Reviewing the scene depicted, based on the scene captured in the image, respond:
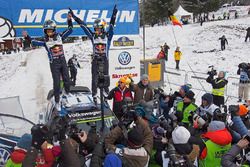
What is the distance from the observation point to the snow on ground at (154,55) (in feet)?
48.1

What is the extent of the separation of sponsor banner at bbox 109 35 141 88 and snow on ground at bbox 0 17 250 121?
276 centimetres

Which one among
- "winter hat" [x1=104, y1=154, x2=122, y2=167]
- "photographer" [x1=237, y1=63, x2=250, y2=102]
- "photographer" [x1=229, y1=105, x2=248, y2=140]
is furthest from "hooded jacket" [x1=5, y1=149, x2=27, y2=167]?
"photographer" [x1=237, y1=63, x2=250, y2=102]

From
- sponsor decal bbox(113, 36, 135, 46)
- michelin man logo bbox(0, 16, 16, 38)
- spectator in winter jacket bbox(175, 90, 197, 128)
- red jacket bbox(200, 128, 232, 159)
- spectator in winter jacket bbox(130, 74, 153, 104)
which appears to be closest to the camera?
red jacket bbox(200, 128, 232, 159)

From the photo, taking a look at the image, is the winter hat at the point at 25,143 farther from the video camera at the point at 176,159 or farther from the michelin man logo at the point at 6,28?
the michelin man logo at the point at 6,28

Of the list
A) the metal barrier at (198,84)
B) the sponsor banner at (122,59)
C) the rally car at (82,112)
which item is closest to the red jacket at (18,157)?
the rally car at (82,112)

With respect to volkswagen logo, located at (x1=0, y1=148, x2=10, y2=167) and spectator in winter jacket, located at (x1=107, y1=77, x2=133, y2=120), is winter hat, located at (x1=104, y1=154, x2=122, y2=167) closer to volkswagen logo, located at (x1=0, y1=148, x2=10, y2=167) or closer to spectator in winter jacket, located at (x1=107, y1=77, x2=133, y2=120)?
volkswagen logo, located at (x1=0, y1=148, x2=10, y2=167)

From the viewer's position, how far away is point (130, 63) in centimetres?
1157

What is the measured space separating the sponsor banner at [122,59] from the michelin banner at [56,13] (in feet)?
1.11

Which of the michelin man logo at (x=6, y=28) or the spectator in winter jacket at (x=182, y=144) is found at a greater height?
the michelin man logo at (x=6, y=28)

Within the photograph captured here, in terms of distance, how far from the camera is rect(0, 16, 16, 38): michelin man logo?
929 cm

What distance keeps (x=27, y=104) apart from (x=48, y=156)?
8.64 meters

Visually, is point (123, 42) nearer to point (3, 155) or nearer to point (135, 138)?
point (3, 155)

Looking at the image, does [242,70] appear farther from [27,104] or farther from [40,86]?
[40,86]

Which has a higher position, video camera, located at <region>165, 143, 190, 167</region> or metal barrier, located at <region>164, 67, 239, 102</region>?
video camera, located at <region>165, 143, 190, 167</region>
